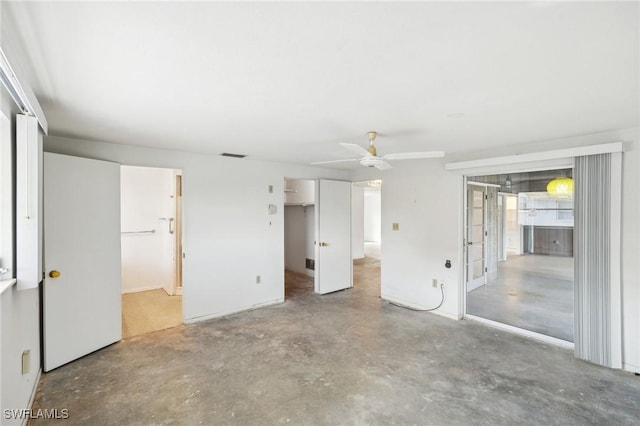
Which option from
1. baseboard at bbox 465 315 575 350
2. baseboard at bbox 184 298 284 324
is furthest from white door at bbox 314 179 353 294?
baseboard at bbox 465 315 575 350

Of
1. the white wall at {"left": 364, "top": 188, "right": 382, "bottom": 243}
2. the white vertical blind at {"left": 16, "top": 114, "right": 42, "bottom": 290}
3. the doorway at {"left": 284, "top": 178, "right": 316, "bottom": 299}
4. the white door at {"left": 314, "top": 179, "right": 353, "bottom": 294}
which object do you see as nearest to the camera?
the white vertical blind at {"left": 16, "top": 114, "right": 42, "bottom": 290}

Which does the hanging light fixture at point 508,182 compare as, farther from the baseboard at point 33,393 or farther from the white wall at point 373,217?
the white wall at point 373,217

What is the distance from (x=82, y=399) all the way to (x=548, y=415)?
3569 mm

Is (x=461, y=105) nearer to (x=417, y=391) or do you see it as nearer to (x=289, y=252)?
(x=417, y=391)

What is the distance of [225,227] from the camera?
421 centimetres

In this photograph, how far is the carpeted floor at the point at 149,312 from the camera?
375cm

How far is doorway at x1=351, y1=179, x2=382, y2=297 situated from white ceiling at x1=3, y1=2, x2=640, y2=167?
10.3 ft

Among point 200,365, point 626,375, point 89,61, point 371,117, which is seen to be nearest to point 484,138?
point 371,117

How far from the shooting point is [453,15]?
120 cm

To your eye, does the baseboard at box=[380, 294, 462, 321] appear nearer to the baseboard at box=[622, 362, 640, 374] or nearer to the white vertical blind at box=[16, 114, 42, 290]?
the baseboard at box=[622, 362, 640, 374]

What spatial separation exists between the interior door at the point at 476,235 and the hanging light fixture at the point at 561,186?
36.9 inches

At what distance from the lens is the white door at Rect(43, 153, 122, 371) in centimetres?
276

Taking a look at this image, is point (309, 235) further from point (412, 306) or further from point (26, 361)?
point (26, 361)

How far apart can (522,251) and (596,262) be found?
12.1 ft
